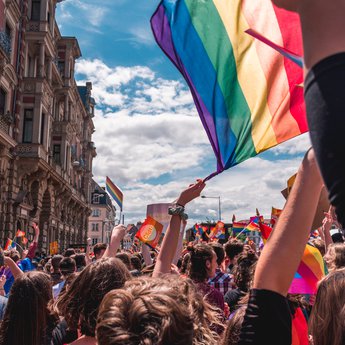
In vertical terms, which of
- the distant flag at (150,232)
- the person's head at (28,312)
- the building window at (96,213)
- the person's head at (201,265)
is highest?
the building window at (96,213)

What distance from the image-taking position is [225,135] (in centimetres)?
339

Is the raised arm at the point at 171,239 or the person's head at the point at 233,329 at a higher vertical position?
the raised arm at the point at 171,239

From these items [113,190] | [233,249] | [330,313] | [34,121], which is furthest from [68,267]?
[34,121]

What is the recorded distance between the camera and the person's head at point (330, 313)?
2.02 meters

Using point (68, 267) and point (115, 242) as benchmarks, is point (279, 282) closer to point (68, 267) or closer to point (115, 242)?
point (115, 242)

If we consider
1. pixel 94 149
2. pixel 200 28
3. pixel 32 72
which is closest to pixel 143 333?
pixel 200 28

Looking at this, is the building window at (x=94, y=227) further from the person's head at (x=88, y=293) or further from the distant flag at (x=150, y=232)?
the person's head at (x=88, y=293)

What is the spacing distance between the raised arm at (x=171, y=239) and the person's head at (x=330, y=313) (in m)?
0.80

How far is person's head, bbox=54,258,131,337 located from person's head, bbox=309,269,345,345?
1.18 metres

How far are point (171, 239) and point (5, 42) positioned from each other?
71.0ft

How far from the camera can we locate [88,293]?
8.59ft

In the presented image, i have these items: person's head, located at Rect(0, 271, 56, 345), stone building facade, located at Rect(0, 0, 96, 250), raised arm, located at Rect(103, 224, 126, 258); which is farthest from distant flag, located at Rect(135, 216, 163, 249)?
stone building facade, located at Rect(0, 0, 96, 250)

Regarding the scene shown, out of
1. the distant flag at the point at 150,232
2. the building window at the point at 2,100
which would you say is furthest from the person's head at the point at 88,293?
the building window at the point at 2,100

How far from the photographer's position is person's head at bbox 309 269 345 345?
2.02 metres
